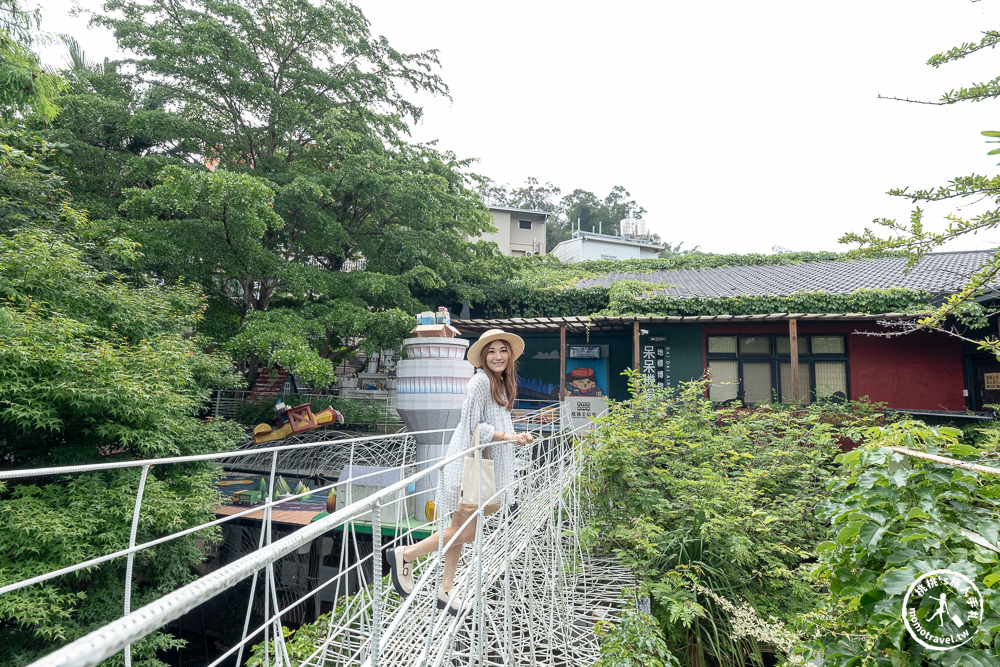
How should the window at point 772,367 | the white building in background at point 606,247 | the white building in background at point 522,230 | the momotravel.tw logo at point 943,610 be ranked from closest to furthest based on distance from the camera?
the momotravel.tw logo at point 943,610, the window at point 772,367, the white building in background at point 522,230, the white building in background at point 606,247

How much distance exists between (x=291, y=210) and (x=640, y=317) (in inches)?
272

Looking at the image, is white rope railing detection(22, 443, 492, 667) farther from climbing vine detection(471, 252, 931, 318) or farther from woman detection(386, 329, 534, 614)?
climbing vine detection(471, 252, 931, 318)

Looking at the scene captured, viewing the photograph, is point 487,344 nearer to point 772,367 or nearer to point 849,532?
point 849,532

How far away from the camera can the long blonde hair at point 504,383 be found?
271 centimetres

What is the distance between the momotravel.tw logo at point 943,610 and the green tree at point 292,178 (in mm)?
6777

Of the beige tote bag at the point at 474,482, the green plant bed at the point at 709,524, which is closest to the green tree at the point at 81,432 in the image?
the beige tote bag at the point at 474,482

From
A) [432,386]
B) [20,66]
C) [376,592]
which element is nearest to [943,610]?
[376,592]

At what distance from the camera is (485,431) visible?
258cm

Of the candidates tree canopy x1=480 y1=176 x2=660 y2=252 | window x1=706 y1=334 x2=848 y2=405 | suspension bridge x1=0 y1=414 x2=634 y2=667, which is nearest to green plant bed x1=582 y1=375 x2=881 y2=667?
suspension bridge x1=0 y1=414 x2=634 y2=667

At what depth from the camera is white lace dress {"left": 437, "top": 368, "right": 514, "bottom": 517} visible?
2.61m

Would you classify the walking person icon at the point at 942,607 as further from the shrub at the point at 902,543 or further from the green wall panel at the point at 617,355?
the green wall panel at the point at 617,355

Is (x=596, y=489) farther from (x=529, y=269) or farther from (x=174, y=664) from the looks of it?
(x=529, y=269)

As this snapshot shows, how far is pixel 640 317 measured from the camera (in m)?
10.1

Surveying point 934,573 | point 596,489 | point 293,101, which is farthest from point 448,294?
point 934,573
